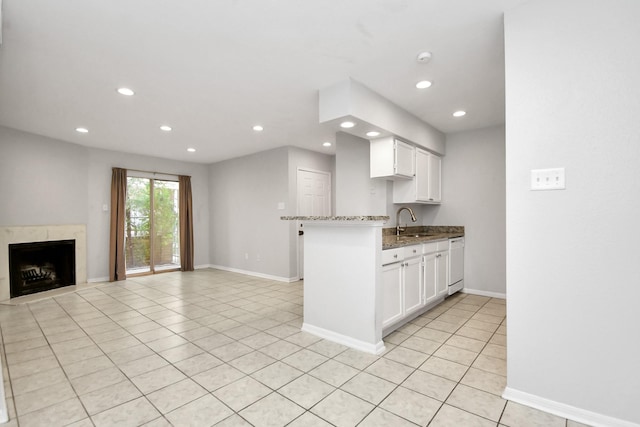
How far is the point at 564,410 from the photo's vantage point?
1.71 metres

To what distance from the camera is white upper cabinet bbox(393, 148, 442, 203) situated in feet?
13.4

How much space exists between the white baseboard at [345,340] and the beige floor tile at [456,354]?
0.48m

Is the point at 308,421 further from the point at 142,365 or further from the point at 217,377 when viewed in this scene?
the point at 142,365

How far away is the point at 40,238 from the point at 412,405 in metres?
5.84

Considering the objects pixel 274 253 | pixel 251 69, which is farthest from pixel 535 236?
pixel 274 253

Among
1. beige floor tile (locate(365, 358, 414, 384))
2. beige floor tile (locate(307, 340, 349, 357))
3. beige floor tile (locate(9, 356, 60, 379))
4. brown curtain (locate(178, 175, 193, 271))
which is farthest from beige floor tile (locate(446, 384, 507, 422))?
brown curtain (locate(178, 175, 193, 271))

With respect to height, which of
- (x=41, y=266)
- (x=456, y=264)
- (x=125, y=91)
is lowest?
(x=41, y=266)

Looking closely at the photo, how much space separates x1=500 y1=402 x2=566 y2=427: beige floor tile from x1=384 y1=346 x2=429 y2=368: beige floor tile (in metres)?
0.68

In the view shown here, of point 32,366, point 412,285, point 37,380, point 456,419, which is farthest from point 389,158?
point 32,366

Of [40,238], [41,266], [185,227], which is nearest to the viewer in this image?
[40,238]

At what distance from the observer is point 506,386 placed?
195 cm

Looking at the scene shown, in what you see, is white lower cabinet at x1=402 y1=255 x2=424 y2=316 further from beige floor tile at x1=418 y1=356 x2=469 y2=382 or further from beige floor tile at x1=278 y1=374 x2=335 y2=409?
beige floor tile at x1=278 y1=374 x2=335 y2=409

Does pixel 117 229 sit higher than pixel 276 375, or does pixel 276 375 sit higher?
pixel 117 229

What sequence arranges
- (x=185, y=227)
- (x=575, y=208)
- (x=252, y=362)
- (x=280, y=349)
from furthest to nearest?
1. (x=185, y=227)
2. (x=280, y=349)
3. (x=252, y=362)
4. (x=575, y=208)
